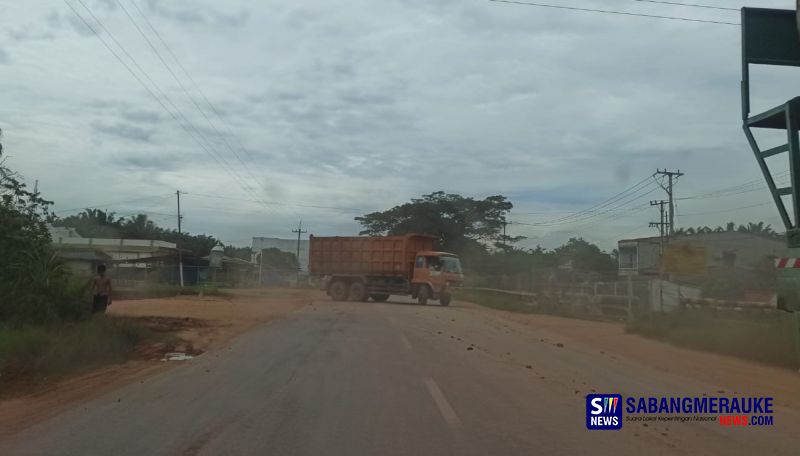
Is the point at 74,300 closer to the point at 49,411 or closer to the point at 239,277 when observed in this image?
the point at 49,411

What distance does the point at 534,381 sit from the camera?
10.7 metres

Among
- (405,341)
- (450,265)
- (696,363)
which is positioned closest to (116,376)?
(405,341)

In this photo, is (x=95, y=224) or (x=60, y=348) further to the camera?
(x=95, y=224)

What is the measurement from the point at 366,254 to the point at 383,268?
4.47 ft

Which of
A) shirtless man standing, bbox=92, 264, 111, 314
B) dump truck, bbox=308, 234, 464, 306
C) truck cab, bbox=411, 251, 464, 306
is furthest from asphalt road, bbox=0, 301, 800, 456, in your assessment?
dump truck, bbox=308, 234, 464, 306

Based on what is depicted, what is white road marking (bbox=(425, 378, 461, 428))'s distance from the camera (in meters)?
7.75

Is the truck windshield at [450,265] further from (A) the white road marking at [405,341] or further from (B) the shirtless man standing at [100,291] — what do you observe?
(B) the shirtless man standing at [100,291]

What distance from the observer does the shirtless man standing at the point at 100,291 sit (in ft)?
54.1

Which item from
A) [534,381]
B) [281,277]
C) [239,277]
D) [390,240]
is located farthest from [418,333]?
[281,277]

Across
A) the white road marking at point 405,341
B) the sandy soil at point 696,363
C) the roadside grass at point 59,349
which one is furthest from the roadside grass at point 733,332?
the roadside grass at point 59,349

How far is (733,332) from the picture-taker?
619 inches

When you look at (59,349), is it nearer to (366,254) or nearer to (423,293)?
(423,293)

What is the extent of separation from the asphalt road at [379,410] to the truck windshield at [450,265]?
2263 cm

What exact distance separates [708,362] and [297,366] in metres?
8.10
